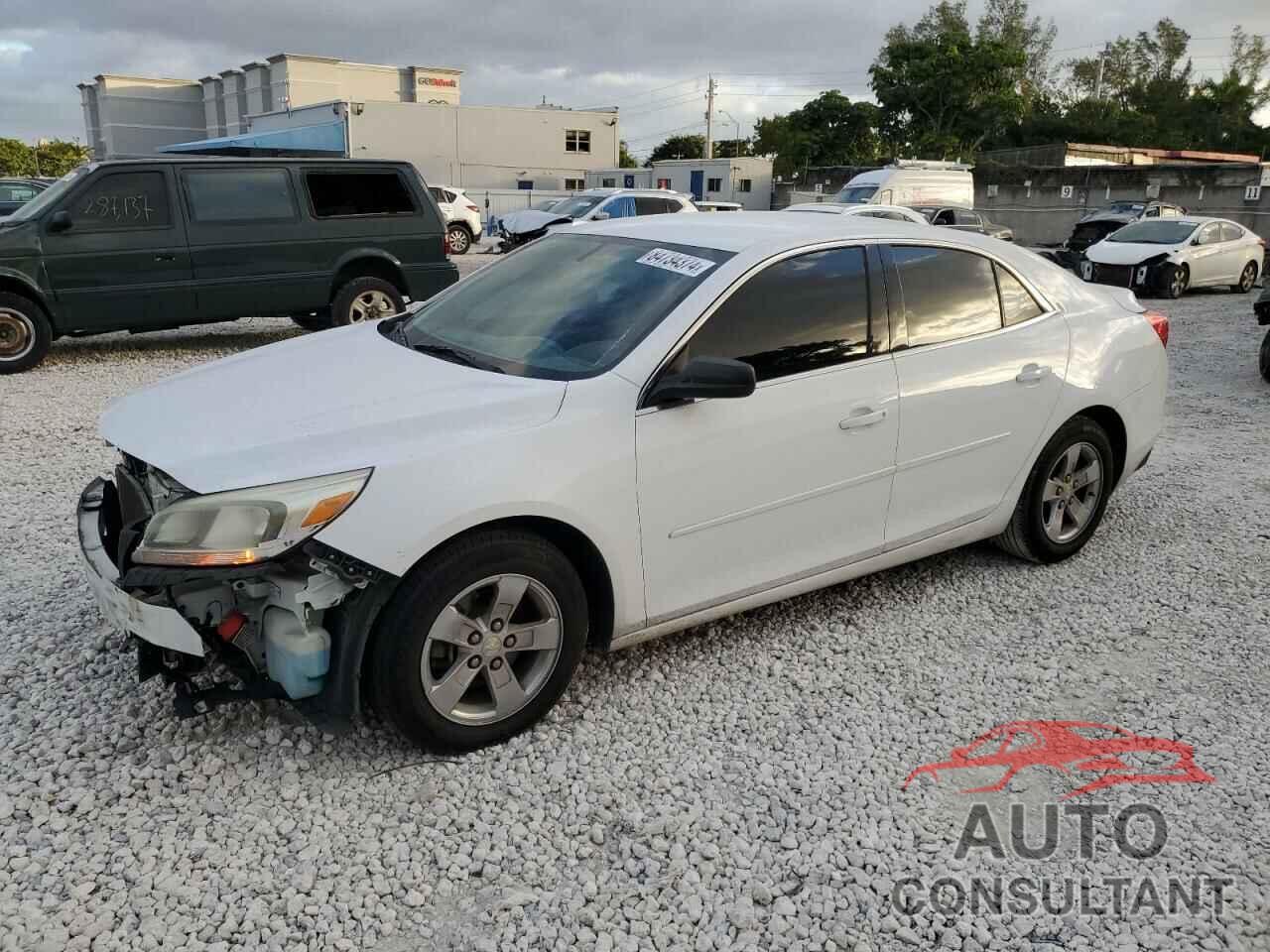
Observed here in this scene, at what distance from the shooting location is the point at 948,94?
183ft

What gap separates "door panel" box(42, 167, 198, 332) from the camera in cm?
868

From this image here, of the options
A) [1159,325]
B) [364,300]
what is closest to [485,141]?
[364,300]

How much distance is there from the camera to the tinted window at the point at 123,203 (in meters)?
8.70

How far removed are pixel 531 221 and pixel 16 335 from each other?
610 inches

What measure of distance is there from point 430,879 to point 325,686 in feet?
2.07

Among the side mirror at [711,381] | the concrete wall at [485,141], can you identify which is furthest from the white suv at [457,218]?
the concrete wall at [485,141]

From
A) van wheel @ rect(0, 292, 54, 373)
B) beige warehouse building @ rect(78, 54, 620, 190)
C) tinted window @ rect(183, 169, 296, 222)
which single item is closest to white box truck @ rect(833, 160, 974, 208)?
beige warehouse building @ rect(78, 54, 620, 190)

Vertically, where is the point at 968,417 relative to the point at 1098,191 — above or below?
below

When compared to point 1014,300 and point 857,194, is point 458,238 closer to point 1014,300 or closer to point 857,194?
point 857,194

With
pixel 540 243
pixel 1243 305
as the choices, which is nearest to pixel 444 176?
pixel 1243 305

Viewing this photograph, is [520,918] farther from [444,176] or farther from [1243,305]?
[444,176]

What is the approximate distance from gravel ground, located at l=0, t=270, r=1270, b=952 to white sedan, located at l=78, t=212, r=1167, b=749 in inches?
10.6

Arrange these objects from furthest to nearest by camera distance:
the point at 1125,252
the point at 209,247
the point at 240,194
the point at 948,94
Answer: the point at 948,94, the point at 1125,252, the point at 240,194, the point at 209,247

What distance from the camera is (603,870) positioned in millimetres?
2662
